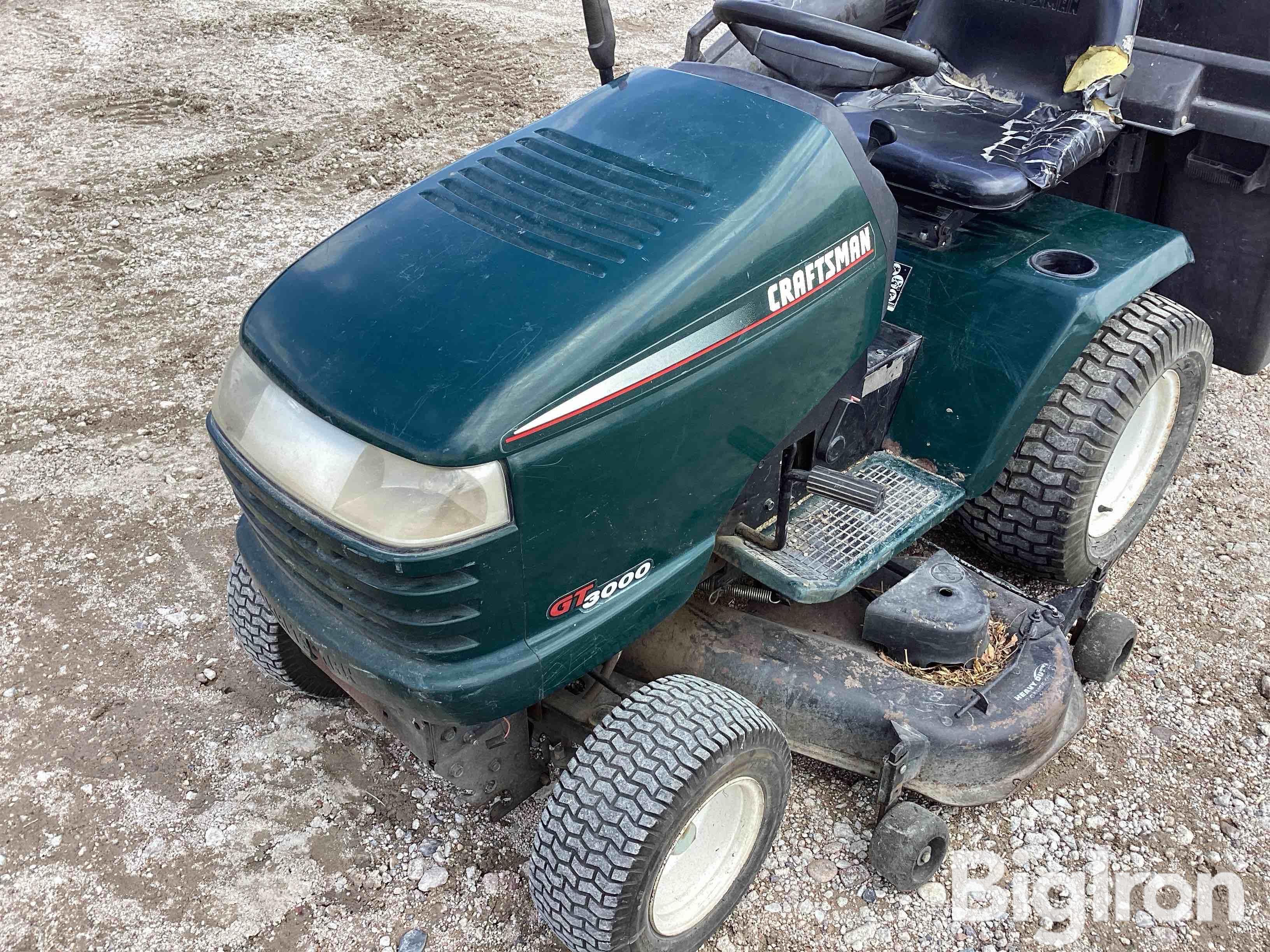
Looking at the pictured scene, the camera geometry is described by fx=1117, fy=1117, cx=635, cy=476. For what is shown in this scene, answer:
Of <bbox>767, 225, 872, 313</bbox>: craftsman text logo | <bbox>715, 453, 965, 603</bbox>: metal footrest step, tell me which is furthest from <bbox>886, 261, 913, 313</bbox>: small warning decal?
<bbox>767, 225, 872, 313</bbox>: craftsman text logo

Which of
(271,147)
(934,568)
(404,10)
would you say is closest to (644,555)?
(934,568)

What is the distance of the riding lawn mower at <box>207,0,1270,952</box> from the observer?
1909 millimetres

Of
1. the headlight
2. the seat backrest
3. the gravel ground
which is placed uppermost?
the seat backrest

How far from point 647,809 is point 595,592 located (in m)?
0.40

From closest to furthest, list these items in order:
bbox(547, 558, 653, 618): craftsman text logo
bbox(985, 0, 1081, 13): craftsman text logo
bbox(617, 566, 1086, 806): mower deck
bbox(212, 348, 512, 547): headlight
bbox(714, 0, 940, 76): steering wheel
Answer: bbox(212, 348, 512, 547): headlight < bbox(547, 558, 653, 618): craftsman text logo < bbox(714, 0, 940, 76): steering wheel < bbox(617, 566, 1086, 806): mower deck < bbox(985, 0, 1081, 13): craftsman text logo

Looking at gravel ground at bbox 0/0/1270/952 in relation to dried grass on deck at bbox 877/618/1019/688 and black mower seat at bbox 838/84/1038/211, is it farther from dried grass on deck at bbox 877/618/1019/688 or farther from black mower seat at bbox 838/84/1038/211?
black mower seat at bbox 838/84/1038/211

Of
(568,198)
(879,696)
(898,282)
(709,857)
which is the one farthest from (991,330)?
(709,857)

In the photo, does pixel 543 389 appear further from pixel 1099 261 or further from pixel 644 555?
pixel 1099 261

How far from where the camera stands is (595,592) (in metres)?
2.03

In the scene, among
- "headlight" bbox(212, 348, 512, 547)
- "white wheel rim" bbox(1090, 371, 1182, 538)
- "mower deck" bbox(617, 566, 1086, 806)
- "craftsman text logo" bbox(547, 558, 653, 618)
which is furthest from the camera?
"white wheel rim" bbox(1090, 371, 1182, 538)

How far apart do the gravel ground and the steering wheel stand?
5.36 ft

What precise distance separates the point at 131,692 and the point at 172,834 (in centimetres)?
54

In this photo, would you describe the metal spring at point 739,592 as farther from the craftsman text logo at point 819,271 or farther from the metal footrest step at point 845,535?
the craftsman text logo at point 819,271

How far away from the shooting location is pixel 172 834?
260 centimetres
